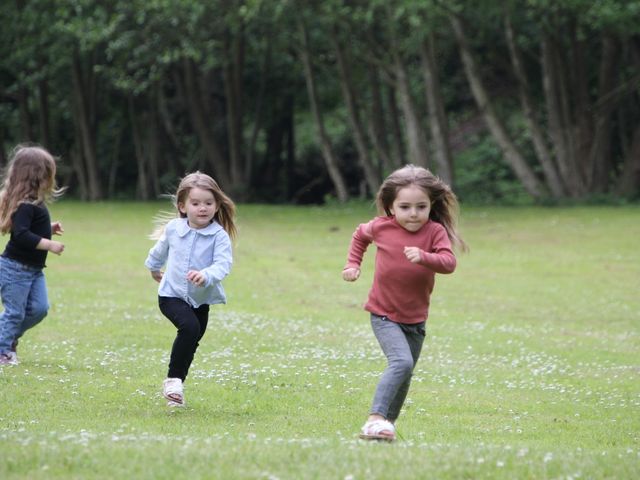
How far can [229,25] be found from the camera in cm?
3681

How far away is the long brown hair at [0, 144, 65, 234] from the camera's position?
1107cm

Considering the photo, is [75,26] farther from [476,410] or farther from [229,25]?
[476,410]

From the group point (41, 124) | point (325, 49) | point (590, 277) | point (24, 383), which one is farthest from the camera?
point (41, 124)

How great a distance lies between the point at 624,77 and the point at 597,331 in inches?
1013

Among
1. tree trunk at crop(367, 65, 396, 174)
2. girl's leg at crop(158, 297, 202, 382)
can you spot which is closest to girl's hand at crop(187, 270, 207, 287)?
girl's leg at crop(158, 297, 202, 382)

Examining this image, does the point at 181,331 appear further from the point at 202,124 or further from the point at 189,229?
the point at 202,124

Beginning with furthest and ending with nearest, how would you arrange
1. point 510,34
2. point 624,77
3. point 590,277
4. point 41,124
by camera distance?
point 41,124 < point 624,77 < point 510,34 < point 590,277

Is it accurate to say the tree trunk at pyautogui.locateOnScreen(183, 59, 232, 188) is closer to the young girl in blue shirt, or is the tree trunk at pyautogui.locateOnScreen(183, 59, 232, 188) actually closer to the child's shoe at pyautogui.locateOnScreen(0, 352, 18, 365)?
the child's shoe at pyautogui.locateOnScreen(0, 352, 18, 365)

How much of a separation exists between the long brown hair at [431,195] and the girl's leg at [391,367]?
2.63 feet

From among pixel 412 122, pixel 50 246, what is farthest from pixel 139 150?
pixel 50 246

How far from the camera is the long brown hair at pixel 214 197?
962cm

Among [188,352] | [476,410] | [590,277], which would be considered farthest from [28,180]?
[590,277]

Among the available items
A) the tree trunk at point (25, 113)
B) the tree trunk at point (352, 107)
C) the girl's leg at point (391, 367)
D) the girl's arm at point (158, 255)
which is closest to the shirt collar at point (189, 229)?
the girl's arm at point (158, 255)

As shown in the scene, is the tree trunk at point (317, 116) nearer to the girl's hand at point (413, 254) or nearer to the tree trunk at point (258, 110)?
the tree trunk at point (258, 110)
